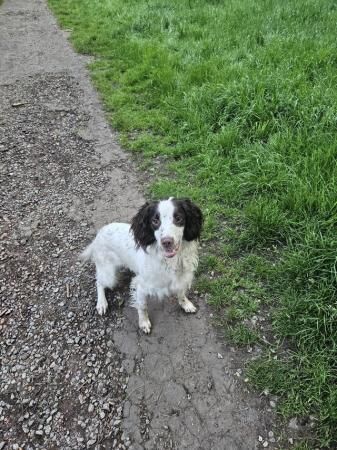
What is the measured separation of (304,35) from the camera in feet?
21.8

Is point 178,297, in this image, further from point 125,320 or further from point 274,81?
point 274,81

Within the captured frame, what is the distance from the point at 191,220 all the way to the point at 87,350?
1.35 metres

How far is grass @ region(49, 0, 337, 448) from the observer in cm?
283

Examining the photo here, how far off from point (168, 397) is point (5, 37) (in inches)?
425

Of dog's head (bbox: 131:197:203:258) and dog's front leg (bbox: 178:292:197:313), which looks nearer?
dog's head (bbox: 131:197:203:258)

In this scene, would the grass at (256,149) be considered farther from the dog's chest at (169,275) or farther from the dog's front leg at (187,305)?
the dog's chest at (169,275)

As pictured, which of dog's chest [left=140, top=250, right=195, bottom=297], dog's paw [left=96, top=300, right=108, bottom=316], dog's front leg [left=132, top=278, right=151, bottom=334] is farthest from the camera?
dog's paw [left=96, top=300, right=108, bottom=316]

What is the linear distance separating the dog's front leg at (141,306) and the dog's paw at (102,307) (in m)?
0.31

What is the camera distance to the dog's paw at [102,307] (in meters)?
3.31

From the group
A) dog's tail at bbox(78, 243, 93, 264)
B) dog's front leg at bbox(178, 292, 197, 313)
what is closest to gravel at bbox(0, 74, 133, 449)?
dog's tail at bbox(78, 243, 93, 264)

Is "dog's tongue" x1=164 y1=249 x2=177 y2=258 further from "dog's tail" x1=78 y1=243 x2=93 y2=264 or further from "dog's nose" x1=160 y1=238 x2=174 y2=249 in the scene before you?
"dog's tail" x1=78 y1=243 x2=93 y2=264

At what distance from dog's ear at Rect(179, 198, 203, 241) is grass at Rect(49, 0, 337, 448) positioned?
763 millimetres

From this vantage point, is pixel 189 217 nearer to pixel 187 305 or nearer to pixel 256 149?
pixel 187 305

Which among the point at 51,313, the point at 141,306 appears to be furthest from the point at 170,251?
the point at 51,313
